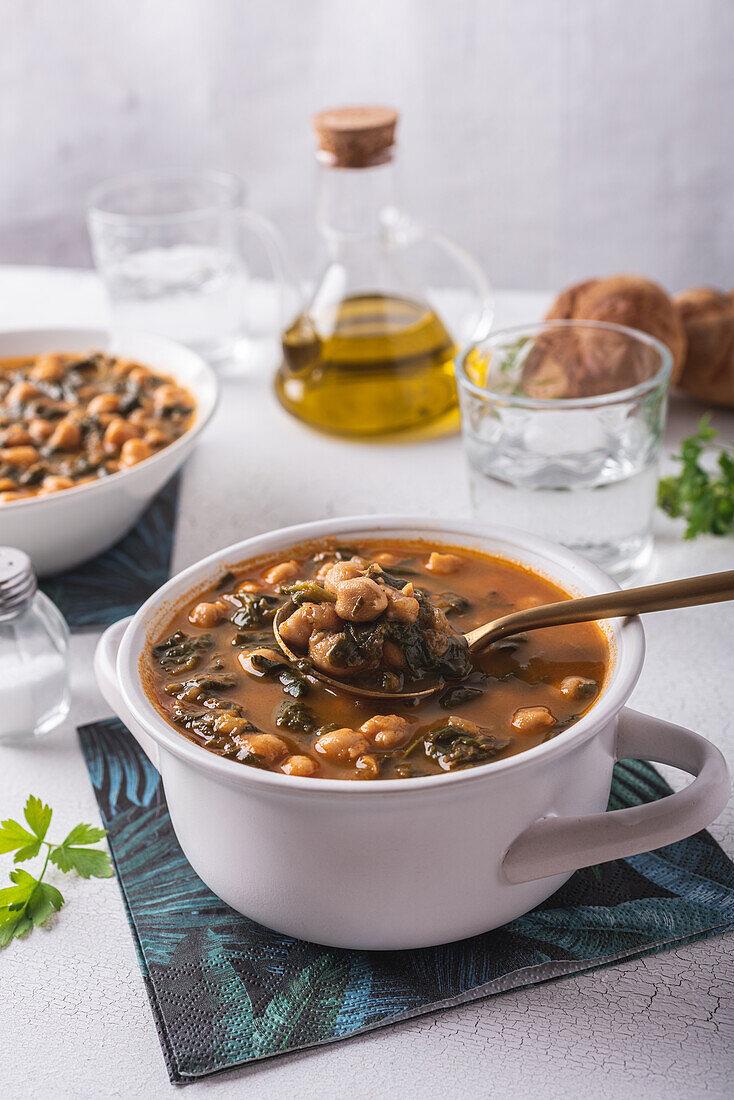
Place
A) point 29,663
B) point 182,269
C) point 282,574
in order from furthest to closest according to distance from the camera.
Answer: point 182,269 < point 29,663 < point 282,574

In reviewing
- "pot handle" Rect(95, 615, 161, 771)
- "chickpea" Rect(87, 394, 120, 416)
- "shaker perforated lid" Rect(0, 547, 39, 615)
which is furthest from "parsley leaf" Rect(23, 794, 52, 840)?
"chickpea" Rect(87, 394, 120, 416)

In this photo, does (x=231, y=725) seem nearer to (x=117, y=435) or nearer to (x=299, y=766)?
(x=299, y=766)

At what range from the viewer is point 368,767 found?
1.20 m

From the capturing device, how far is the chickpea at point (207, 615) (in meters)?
1.47

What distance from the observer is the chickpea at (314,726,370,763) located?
1.23m

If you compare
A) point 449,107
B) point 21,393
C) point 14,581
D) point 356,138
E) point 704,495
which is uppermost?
point 356,138

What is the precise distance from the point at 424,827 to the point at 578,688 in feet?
0.92

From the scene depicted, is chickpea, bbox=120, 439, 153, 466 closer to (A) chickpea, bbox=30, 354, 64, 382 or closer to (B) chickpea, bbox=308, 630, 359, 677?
(A) chickpea, bbox=30, 354, 64, 382

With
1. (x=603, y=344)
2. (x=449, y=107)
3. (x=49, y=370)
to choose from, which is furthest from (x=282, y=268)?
(x=449, y=107)

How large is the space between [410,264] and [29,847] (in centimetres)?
146

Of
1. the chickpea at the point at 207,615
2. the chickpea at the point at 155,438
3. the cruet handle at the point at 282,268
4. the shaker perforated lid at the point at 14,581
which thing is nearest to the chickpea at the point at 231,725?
the chickpea at the point at 207,615

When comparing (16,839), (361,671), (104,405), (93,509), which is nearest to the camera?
(361,671)

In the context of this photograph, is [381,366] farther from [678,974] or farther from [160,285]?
[678,974]

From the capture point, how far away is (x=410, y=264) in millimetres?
2420
